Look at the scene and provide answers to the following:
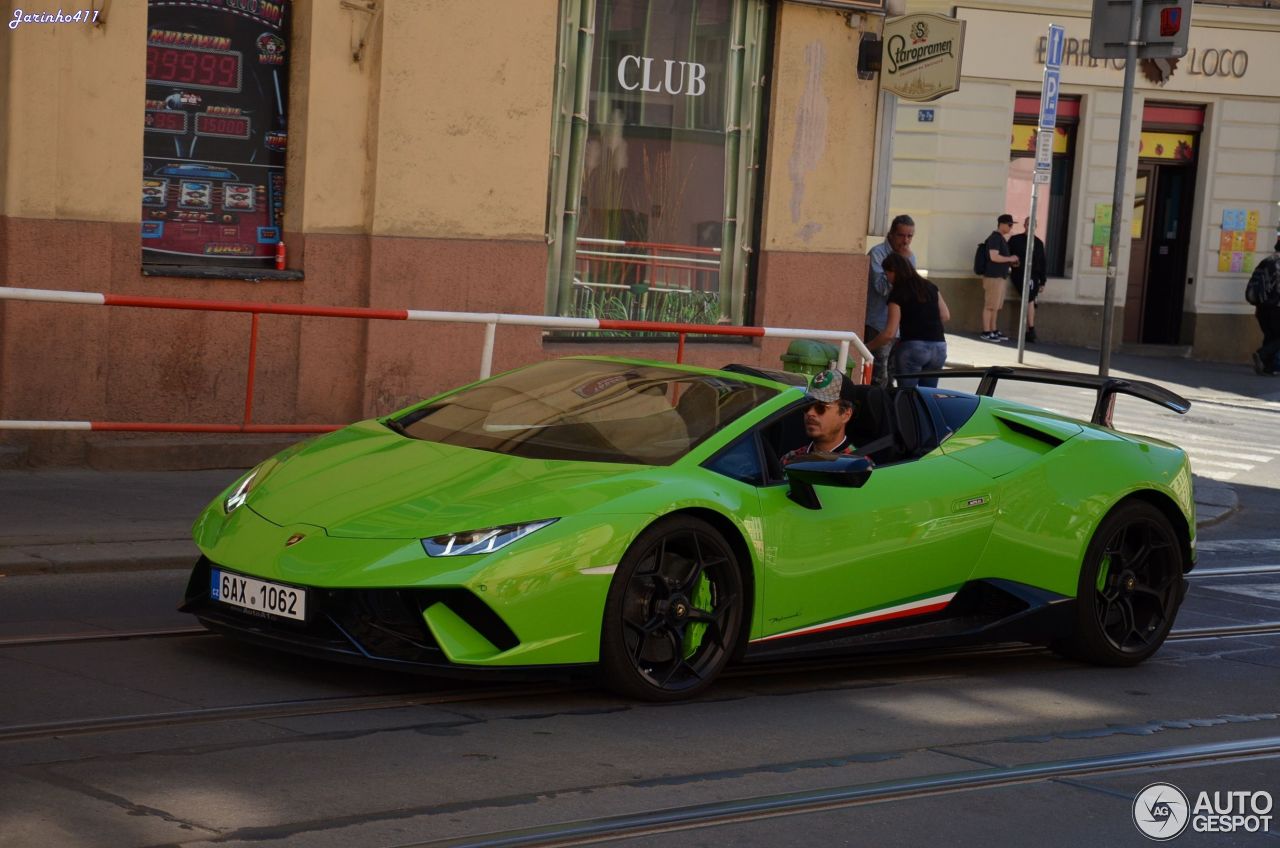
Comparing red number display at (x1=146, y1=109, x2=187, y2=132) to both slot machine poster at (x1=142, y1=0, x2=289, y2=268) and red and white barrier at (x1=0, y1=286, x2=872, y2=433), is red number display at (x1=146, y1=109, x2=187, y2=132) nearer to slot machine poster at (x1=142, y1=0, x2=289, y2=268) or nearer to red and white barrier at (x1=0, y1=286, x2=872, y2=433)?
slot machine poster at (x1=142, y1=0, x2=289, y2=268)

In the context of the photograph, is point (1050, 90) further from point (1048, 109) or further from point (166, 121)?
point (166, 121)

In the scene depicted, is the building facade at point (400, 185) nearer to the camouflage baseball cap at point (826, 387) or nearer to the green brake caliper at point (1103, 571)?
the camouflage baseball cap at point (826, 387)

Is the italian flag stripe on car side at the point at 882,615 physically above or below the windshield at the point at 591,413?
below

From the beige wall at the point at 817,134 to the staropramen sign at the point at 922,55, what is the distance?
0.32m

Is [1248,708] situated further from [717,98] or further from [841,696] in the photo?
[717,98]

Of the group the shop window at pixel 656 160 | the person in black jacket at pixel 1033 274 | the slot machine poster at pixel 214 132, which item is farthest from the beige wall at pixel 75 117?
the person in black jacket at pixel 1033 274

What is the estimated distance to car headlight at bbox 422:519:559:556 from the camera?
6.32m

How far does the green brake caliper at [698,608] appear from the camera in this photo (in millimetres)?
6836

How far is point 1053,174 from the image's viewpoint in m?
28.6

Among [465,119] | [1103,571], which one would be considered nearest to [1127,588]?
[1103,571]

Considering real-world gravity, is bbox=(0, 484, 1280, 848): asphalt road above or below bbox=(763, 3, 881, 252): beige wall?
below

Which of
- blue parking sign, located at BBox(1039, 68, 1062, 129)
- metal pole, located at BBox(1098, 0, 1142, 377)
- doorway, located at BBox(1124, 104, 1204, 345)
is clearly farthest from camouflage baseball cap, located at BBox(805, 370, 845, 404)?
doorway, located at BBox(1124, 104, 1204, 345)

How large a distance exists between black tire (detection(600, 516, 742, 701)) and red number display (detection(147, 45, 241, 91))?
24.1ft

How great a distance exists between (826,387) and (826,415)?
118 millimetres
